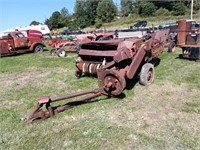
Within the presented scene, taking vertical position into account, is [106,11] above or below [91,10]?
below

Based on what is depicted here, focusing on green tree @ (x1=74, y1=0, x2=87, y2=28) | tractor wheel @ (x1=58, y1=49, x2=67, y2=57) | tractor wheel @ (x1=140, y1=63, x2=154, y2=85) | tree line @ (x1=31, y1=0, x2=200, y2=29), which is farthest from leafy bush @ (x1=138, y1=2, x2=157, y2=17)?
tractor wheel @ (x1=140, y1=63, x2=154, y2=85)

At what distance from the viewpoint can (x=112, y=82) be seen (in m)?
4.80

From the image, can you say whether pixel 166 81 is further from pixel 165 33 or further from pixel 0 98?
pixel 0 98

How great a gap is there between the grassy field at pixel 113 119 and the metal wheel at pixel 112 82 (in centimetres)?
22

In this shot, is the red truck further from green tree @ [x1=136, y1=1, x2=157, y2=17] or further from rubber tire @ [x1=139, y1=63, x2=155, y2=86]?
green tree @ [x1=136, y1=1, x2=157, y2=17]

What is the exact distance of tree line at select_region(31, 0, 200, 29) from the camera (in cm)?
6128

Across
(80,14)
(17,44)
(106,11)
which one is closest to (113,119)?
(17,44)

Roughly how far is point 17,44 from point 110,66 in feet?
32.8

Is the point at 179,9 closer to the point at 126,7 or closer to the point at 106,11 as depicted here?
the point at 106,11

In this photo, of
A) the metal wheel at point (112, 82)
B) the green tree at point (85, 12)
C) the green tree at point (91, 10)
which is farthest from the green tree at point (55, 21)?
the metal wheel at point (112, 82)

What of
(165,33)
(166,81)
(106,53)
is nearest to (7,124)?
(106,53)

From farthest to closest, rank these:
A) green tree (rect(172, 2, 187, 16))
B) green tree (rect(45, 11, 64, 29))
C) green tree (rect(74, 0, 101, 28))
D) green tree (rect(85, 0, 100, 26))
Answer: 1. green tree (rect(45, 11, 64, 29))
2. green tree (rect(85, 0, 100, 26))
3. green tree (rect(74, 0, 101, 28))
4. green tree (rect(172, 2, 187, 16))

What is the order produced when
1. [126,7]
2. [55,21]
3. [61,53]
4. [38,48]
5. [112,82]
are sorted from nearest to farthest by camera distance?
[112,82], [61,53], [38,48], [126,7], [55,21]

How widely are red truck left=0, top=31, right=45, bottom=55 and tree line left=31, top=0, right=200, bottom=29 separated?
4452cm
